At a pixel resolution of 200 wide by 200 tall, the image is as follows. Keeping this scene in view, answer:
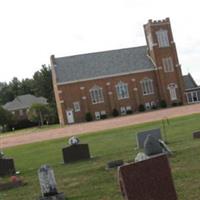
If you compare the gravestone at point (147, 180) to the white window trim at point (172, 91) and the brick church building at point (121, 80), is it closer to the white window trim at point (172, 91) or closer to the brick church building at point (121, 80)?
the brick church building at point (121, 80)

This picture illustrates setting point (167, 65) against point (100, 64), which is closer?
point (100, 64)

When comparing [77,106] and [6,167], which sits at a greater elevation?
[77,106]

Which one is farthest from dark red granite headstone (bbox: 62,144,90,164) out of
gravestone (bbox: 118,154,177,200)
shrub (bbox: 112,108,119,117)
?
shrub (bbox: 112,108,119,117)

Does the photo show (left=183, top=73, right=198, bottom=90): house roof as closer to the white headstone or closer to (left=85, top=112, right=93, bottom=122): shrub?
(left=85, top=112, right=93, bottom=122): shrub

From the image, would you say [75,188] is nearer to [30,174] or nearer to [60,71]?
[30,174]

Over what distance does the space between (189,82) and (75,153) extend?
260ft

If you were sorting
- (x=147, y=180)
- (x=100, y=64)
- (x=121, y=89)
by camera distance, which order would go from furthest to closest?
(x=100, y=64), (x=121, y=89), (x=147, y=180)

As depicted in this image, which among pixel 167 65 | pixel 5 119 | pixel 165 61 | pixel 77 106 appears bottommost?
pixel 77 106

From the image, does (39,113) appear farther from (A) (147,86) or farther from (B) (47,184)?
(B) (47,184)

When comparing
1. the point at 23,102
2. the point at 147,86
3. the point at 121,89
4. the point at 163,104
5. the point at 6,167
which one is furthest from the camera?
the point at 23,102

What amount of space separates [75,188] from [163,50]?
79773 millimetres

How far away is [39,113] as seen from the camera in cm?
10062

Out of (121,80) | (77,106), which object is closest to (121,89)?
(121,80)

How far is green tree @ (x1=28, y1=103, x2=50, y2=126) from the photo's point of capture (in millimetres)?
99594
